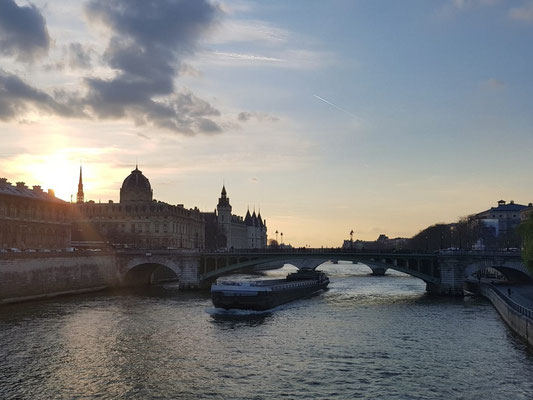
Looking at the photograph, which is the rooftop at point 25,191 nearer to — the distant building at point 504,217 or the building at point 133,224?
the building at point 133,224

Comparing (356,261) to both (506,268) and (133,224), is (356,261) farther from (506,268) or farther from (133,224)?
(133,224)

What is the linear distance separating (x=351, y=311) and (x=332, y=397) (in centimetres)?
3207

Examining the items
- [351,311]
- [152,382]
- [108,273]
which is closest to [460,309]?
[351,311]

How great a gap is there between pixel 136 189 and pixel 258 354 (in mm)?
126404

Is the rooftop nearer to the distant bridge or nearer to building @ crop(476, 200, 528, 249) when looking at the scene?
the distant bridge

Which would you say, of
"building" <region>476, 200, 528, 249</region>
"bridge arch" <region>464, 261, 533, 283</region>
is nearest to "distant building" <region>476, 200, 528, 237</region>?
"building" <region>476, 200, 528, 249</region>

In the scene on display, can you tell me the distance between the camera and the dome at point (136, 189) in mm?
157125

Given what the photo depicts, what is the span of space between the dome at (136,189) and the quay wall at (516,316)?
115m

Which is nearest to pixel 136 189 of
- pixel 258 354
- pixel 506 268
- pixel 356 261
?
pixel 356 261

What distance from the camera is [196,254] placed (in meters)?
83.1

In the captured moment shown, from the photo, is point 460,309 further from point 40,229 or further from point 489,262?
point 40,229

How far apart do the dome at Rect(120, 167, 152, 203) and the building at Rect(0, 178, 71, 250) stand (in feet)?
203

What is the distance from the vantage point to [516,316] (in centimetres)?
4281

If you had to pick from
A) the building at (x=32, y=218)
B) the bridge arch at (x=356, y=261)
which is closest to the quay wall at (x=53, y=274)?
the building at (x=32, y=218)
